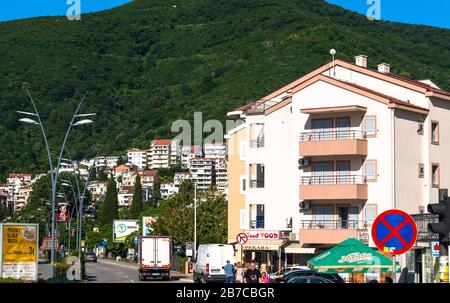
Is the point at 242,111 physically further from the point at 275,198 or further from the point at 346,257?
the point at 346,257

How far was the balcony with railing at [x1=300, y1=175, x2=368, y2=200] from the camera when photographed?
55.4 metres

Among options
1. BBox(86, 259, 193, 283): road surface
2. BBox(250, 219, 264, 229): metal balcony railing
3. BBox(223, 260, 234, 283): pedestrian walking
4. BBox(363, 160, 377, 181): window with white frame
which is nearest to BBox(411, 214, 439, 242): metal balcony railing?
BBox(223, 260, 234, 283): pedestrian walking

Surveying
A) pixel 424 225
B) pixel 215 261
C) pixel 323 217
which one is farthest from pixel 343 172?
pixel 424 225

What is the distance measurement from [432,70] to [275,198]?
125 metres

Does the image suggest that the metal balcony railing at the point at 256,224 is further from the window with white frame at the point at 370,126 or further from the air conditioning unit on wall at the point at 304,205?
the window with white frame at the point at 370,126

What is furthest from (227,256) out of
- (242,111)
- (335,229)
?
(242,111)

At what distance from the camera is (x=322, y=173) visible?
57719mm

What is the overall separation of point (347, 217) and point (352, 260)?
34.3 m

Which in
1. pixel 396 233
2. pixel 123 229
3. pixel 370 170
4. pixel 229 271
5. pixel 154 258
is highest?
pixel 370 170

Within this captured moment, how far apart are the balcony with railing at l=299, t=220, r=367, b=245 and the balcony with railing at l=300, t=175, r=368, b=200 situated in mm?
1641

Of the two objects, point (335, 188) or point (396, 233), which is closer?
point (396, 233)

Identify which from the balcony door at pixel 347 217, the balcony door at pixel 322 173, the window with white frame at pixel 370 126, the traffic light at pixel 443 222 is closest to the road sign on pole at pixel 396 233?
the traffic light at pixel 443 222

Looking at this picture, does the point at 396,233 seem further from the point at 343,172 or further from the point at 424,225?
the point at 343,172

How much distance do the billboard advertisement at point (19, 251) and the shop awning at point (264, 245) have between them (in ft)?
96.7
